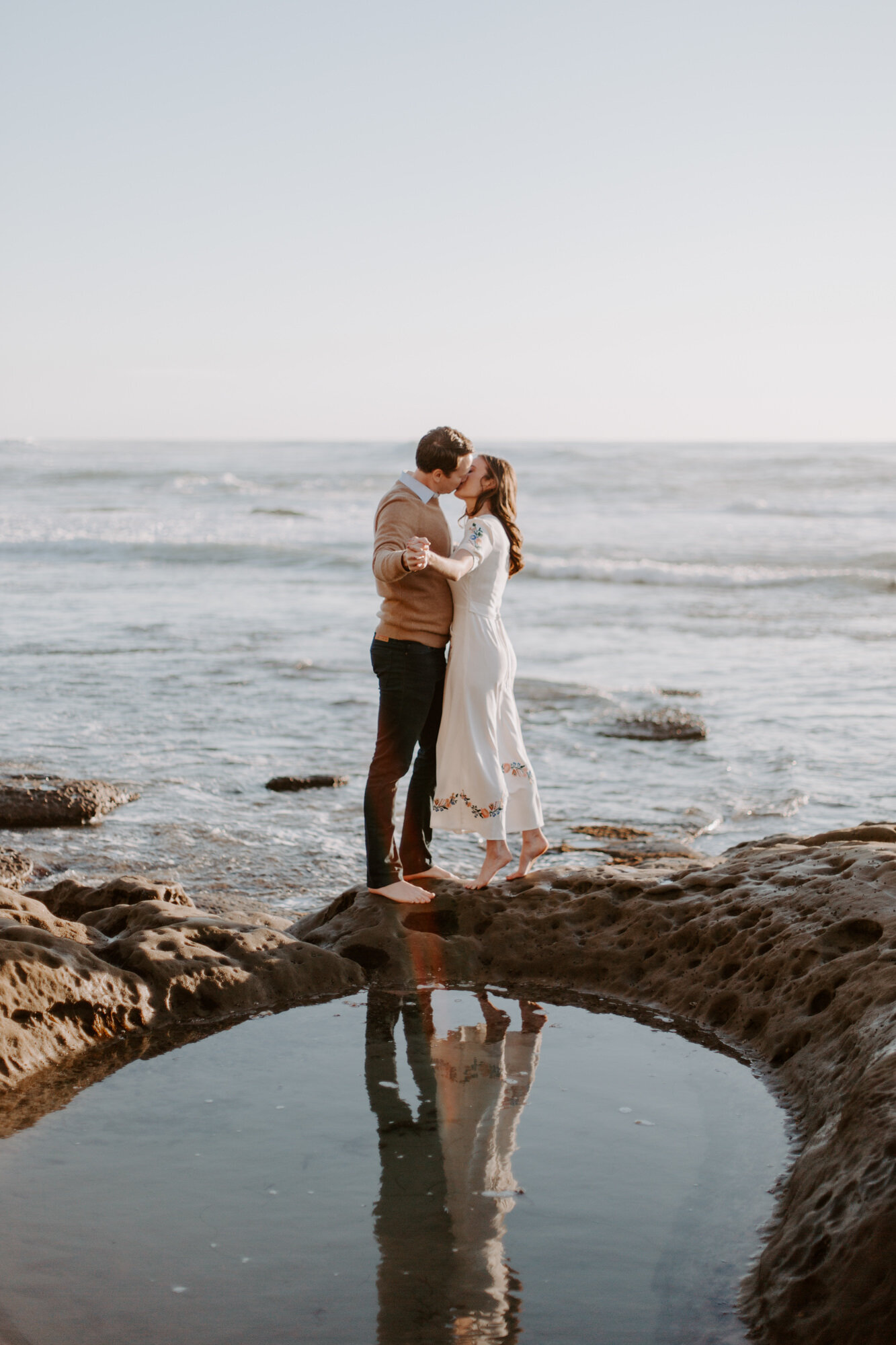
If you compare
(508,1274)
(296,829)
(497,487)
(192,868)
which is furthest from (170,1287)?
(296,829)

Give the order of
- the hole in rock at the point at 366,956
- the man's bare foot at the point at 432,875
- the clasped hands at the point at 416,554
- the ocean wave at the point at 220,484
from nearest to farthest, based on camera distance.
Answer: the clasped hands at the point at 416,554 → the hole in rock at the point at 366,956 → the man's bare foot at the point at 432,875 → the ocean wave at the point at 220,484

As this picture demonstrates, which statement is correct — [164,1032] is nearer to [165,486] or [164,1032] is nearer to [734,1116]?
[734,1116]

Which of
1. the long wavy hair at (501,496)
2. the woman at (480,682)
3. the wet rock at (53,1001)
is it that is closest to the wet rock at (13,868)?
the wet rock at (53,1001)

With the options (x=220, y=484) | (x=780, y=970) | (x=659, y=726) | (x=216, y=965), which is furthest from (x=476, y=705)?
(x=220, y=484)

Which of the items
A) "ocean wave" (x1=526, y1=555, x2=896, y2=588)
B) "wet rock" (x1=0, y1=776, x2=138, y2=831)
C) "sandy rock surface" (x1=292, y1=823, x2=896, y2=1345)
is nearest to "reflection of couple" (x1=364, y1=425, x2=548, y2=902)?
"sandy rock surface" (x1=292, y1=823, x2=896, y2=1345)

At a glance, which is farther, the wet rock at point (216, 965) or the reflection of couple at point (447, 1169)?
the wet rock at point (216, 965)

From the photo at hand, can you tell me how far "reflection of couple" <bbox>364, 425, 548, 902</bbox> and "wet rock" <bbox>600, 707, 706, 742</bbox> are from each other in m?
5.06

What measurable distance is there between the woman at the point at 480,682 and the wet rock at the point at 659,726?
517cm

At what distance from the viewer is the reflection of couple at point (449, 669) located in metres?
4.60

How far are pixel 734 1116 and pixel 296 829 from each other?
436cm

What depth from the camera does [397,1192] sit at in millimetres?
2934

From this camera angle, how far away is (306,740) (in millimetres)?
9719

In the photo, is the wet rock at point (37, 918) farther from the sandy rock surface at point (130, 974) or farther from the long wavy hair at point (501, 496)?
the long wavy hair at point (501, 496)

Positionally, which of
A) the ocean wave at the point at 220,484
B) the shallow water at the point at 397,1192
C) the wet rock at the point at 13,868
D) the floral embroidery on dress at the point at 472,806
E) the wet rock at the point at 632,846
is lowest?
the wet rock at the point at 13,868
